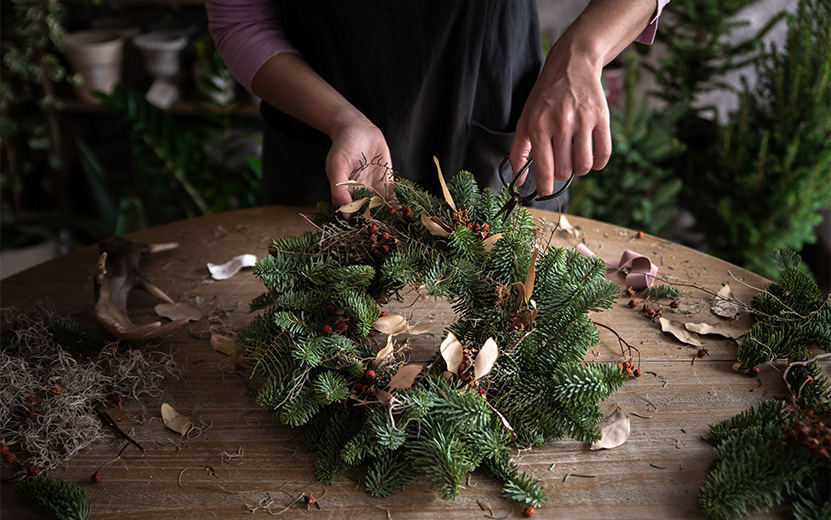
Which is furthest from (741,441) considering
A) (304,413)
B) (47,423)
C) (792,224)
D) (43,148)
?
(43,148)

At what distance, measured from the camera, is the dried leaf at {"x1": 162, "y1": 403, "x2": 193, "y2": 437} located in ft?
2.62

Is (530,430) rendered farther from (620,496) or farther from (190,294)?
(190,294)

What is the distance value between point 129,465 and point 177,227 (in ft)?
2.06

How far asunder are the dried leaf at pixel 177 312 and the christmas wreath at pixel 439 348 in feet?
0.62

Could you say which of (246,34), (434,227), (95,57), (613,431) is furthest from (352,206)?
(95,57)

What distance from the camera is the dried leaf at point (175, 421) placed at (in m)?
0.80

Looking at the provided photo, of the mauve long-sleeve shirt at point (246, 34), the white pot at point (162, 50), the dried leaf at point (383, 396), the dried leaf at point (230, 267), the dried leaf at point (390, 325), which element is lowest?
the white pot at point (162, 50)

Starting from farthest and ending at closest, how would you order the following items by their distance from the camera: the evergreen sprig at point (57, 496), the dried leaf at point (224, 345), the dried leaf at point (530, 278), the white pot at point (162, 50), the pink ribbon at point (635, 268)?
the white pot at point (162, 50) → the pink ribbon at point (635, 268) → the dried leaf at point (224, 345) → the dried leaf at point (530, 278) → the evergreen sprig at point (57, 496)

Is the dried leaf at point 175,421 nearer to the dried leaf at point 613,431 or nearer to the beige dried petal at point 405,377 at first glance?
the beige dried petal at point 405,377

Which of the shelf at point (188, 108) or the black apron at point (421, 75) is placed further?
the shelf at point (188, 108)

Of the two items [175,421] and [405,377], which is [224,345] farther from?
[405,377]

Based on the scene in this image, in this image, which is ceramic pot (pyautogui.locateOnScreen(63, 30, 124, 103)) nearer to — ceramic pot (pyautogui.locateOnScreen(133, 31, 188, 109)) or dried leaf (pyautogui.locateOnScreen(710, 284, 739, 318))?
ceramic pot (pyautogui.locateOnScreen(133, 31, 188, 109))

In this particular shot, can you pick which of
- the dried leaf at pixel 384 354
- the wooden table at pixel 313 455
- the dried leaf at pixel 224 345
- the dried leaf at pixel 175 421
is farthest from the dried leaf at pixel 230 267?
the dried leaf at pixel 384 354

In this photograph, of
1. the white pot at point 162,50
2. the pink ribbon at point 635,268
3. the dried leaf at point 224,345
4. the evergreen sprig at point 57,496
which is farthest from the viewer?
the white pot at point 162,50
